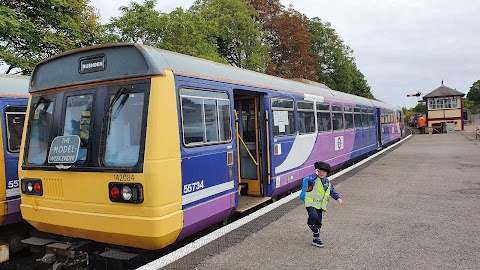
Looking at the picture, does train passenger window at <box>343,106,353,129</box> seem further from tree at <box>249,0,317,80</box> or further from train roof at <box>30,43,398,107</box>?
tree at <box>249,0,317,80</box>

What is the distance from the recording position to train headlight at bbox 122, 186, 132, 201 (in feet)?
14.3

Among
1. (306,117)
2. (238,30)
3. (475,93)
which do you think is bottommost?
(306,117)

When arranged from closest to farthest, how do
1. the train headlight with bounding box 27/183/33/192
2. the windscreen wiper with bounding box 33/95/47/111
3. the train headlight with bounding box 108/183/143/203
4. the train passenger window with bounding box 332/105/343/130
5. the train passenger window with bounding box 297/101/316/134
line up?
the train headlight with bounding box 108/183/143/203, the train headlight with bounding box 27/183/33/192, the windscreen wiper with bounding box 33/95/47/111, the train passenger window with bounding box 297/101/316/134, the train passenger window with bounding box 332/105/343/130

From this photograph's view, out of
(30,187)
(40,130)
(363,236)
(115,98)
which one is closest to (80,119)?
(115,98)

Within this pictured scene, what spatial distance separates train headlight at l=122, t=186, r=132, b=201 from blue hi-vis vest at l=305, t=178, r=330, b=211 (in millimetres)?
2236

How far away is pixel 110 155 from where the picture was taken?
4.57 meters

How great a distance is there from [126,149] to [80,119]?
2.90ft

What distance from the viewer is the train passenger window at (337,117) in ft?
38.8

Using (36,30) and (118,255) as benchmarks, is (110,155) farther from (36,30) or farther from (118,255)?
(36,30)

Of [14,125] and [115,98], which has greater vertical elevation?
[115,98]

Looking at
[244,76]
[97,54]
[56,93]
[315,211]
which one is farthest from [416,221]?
[56,93]

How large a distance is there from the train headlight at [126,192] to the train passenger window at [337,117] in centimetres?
850

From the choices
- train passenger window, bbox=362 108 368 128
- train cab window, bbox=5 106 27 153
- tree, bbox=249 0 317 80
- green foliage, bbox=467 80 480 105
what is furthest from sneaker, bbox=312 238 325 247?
green foliage, bbox=467 80 480 105

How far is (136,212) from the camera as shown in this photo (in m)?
4.33
